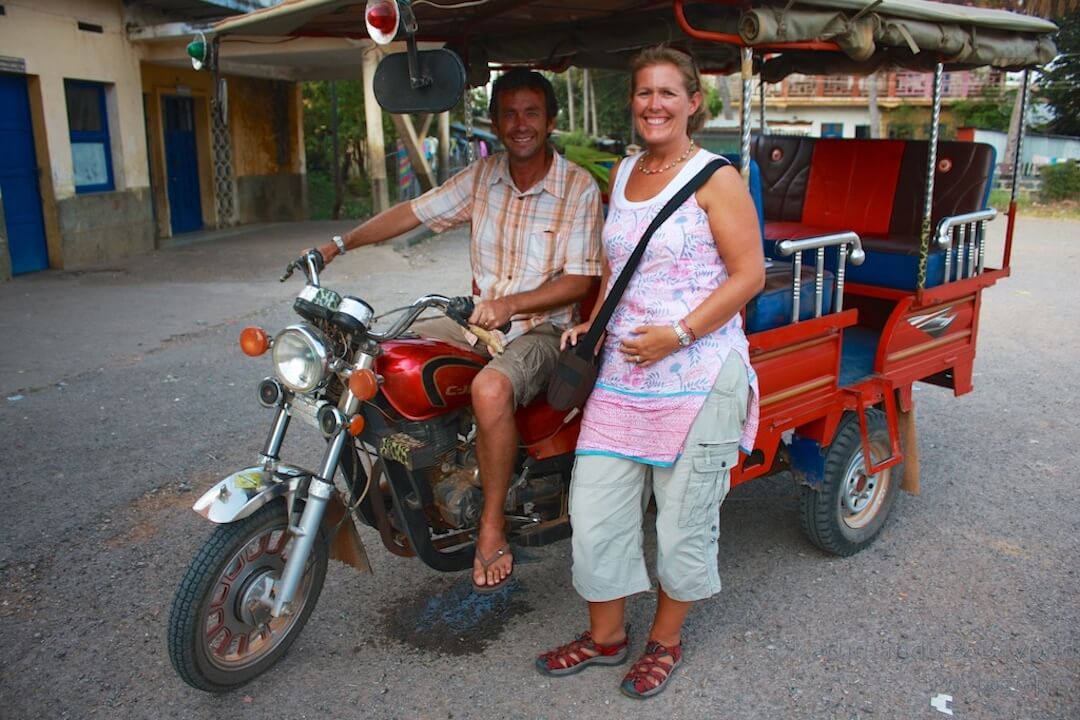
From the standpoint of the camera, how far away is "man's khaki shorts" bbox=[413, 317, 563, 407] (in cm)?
287

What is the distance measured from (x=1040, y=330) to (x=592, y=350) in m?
6.60

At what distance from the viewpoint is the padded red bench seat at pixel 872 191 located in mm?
4289

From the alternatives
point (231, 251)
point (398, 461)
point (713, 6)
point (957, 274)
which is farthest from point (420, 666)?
point (231, 251)

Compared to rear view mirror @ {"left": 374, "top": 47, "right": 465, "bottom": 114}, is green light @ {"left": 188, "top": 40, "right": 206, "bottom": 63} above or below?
above

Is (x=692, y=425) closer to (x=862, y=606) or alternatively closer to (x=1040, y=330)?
(x=862, y=606)

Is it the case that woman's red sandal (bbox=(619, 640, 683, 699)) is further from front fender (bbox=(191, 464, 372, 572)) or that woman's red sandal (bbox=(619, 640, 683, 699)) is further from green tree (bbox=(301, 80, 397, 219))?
green tree (bbox=(301, 80, 397, 219))

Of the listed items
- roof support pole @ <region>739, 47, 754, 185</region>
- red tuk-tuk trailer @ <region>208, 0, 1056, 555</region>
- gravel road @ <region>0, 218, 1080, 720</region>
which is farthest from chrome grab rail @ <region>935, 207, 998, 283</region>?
roof support pole @ <region>739, 47, 754, 185</region>

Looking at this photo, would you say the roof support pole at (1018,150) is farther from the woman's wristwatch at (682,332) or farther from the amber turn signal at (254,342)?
the amber turn signal at (254,342)

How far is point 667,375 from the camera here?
8.84 ft

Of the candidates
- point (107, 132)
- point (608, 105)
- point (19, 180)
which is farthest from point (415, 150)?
point (608, 105)

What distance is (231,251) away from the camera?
41.6 feet

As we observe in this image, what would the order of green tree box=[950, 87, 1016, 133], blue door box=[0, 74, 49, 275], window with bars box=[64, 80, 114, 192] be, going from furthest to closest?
green tree box=[950, 87, 1016, 133]
window with bars box=[64, 80, 114, 192]
blue door box=[0, 74, 49, 275]

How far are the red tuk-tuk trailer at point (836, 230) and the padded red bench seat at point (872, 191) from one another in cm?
1

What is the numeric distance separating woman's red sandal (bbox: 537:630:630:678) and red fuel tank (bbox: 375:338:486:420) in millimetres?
878
